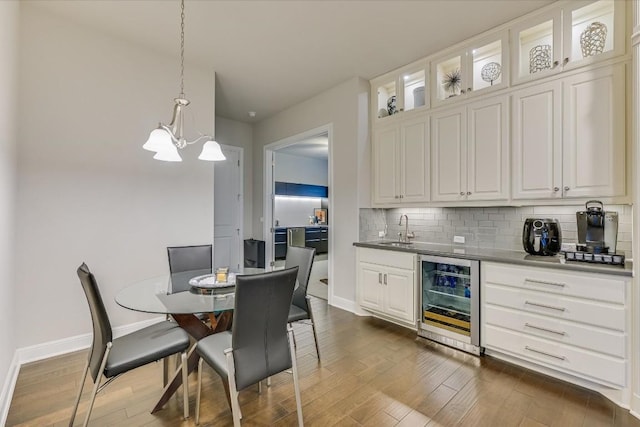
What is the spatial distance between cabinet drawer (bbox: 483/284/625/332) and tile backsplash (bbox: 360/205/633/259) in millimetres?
648

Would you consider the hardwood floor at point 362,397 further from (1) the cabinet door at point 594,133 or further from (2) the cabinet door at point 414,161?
(2) the cabinet door at point 414,161

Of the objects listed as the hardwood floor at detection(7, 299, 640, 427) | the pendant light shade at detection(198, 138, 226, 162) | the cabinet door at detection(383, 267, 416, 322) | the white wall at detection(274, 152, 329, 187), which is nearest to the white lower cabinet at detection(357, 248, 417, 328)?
the cabinet door at detection(383, 267, 416, 322)

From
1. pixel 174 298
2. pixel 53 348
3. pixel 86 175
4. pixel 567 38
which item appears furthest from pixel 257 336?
pixel 567 38

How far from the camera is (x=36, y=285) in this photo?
257 cm

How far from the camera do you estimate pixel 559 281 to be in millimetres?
2199

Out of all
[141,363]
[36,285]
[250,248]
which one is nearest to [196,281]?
[141,363]

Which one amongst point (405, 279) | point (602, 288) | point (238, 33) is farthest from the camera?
point (405, 279)

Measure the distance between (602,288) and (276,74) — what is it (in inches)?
149

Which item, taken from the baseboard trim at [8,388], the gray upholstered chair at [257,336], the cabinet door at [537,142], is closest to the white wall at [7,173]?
the baseboard trim at [8,388]

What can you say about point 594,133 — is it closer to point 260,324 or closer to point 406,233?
point 406,233

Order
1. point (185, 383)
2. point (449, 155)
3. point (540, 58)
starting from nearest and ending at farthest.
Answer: point (185, 383) → point (540, 58) → point (449, 155)

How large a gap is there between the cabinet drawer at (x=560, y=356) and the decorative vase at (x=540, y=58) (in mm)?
2275

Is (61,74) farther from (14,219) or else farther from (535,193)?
(535,193)

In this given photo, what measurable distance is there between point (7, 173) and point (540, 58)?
14.3ft
